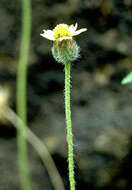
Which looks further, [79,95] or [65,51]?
[79,95]

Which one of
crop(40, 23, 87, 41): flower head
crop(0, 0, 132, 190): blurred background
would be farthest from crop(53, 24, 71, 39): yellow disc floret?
crop(0, 0, 132, 190): blurred background

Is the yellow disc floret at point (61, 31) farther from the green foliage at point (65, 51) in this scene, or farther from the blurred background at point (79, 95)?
the blurred background at point (79, 95)

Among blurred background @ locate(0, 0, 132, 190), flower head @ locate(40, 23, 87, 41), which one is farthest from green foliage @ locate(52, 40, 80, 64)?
blurred background @ locate(0, 0, 132, 190)

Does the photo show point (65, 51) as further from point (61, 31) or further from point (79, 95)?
point (79, 95)

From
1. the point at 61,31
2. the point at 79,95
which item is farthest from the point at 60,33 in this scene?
the point at 79,95

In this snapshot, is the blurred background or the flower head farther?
the blurred background

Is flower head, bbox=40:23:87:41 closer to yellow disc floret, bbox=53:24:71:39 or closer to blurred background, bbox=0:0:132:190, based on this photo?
yellow disc floret, bbox=53:24:71:39

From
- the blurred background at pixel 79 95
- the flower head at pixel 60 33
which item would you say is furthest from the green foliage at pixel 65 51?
the blurred background at pixel 79 95

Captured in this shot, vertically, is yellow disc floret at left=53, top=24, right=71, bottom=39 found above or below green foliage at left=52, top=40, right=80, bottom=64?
above
